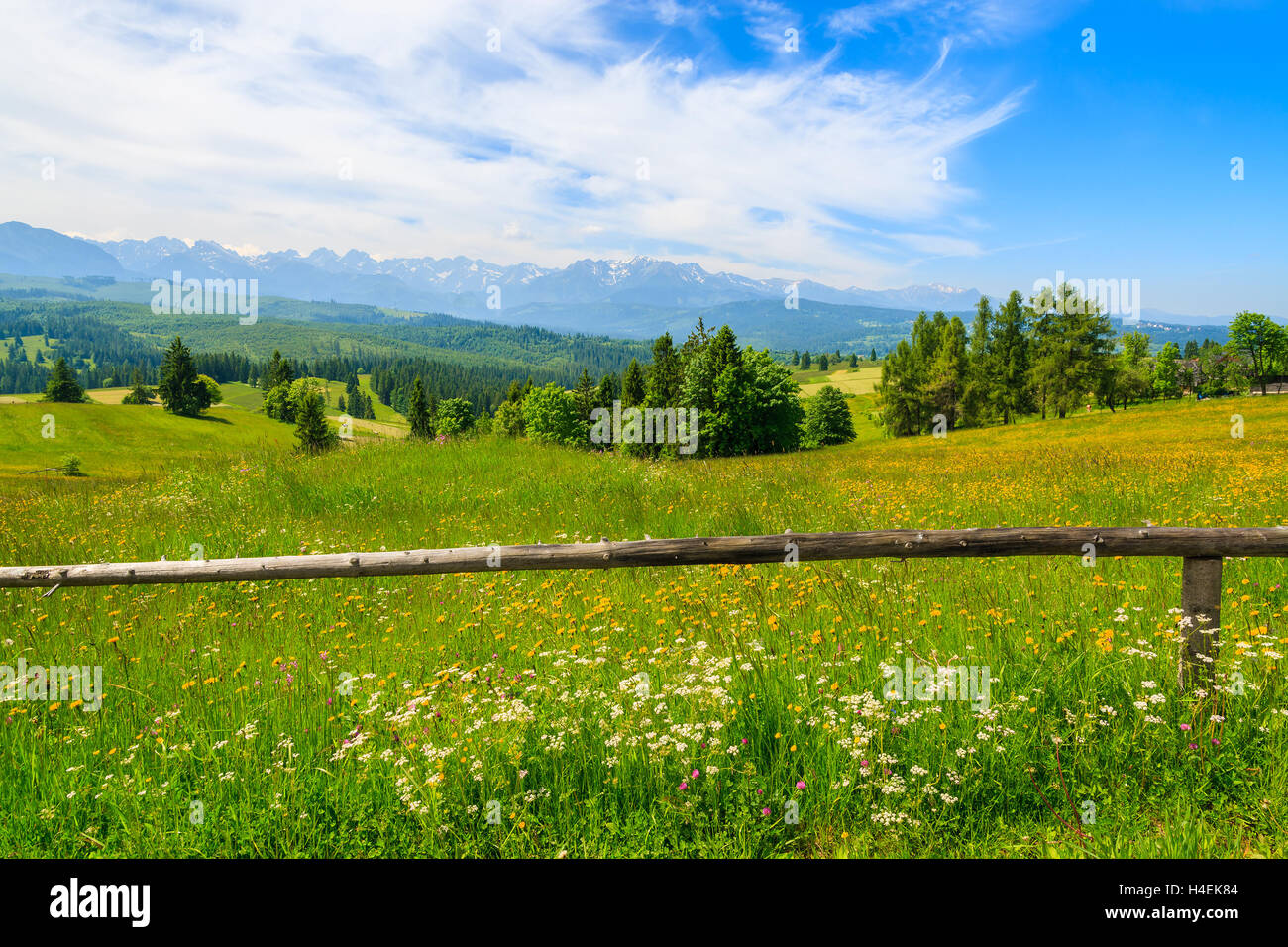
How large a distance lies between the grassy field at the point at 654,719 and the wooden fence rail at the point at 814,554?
0.40 metres

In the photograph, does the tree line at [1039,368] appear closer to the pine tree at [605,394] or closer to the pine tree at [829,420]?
the pine tree at [829,420]

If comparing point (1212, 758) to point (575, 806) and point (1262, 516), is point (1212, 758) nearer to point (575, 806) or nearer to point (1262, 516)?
point (575, 806)

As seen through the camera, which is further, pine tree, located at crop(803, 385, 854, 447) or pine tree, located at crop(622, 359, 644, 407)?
pine tree, located at crop(803, 385, 854, 447)

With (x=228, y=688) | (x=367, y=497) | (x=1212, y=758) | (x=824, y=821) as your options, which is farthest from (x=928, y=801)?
(x=367, y=497)

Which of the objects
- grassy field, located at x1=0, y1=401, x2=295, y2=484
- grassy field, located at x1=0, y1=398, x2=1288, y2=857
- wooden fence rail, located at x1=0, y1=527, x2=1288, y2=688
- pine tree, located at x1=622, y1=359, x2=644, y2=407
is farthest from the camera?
pine tree, located at x1=622, y1=359, x2=644, y2=407

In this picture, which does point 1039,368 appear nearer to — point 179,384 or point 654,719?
point 654,719

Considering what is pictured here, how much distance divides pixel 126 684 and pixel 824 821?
559cm

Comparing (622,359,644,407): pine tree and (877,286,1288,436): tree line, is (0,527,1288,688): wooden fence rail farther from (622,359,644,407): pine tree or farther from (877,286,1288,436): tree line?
(622,359,644,407): pine tree

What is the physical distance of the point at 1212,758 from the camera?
12.1 feet

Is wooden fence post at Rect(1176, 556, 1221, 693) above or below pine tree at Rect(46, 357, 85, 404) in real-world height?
below

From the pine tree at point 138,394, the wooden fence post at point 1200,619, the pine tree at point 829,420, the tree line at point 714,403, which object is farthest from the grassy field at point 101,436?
the wooden fence post at point 1200,619

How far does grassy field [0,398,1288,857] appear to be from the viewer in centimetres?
340

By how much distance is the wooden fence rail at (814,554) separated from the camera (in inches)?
166

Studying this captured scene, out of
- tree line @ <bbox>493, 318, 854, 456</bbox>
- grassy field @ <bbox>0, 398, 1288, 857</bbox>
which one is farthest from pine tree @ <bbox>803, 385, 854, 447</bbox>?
grassy field @ <bbox>0, 398, 1288, 857</bbox>
